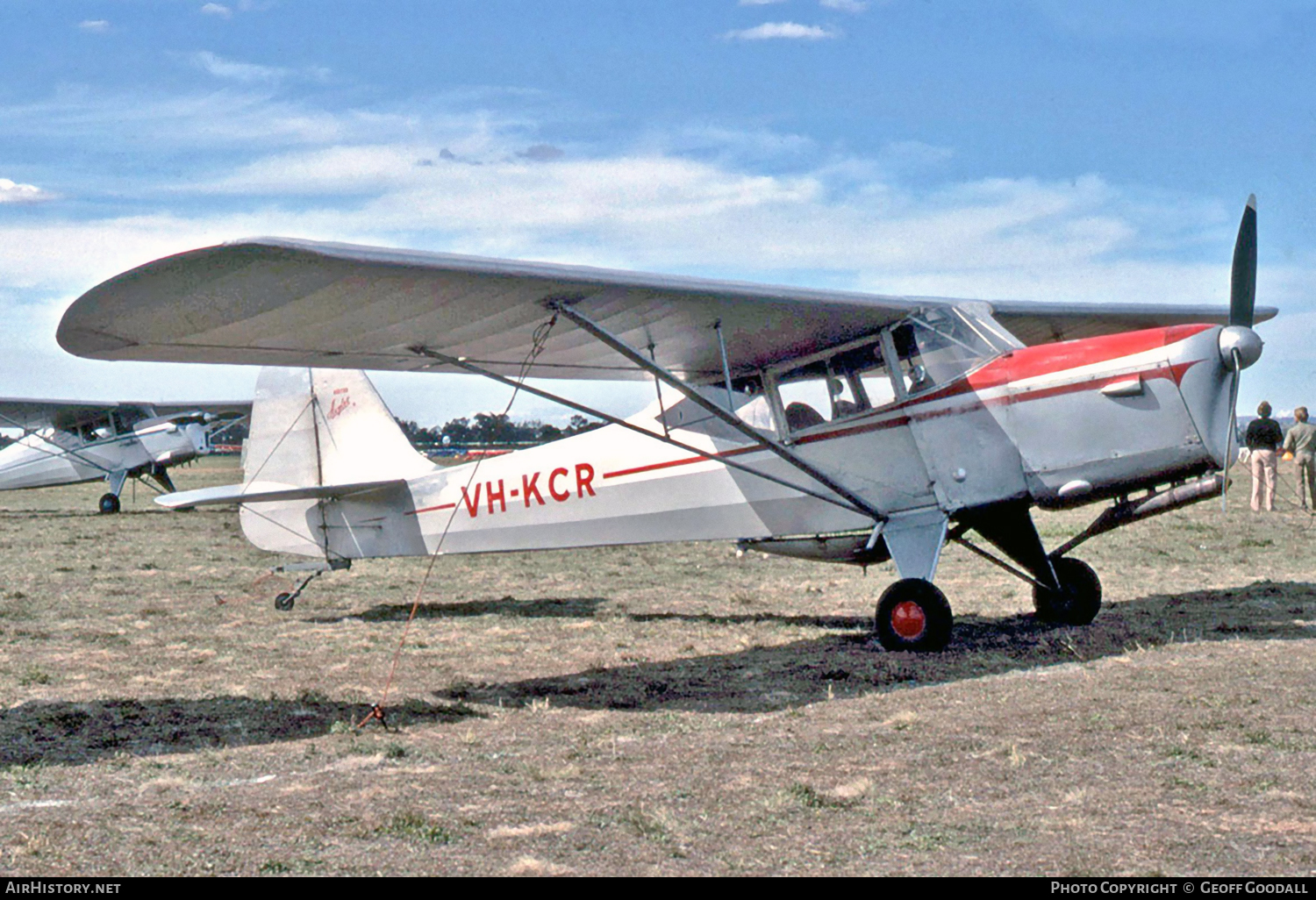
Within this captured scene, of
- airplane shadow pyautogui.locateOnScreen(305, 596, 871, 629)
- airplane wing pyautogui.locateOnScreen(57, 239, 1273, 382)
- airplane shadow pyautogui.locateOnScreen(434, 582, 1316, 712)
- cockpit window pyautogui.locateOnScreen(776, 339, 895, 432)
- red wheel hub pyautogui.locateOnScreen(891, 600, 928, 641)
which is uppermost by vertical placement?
airplane wing pyautogui.locateOnScreen(57, 239, 1273, 382)

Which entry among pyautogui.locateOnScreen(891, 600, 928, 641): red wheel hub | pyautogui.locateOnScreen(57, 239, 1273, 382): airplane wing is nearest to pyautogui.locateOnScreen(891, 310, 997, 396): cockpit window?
pyautogui.locateOnScreen(57, 239, 1273, 382): airplane wing

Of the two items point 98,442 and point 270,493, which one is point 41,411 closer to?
point 98,442

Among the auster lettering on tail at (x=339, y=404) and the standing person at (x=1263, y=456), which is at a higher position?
the auster lettering on tail at (x=339, y=404)

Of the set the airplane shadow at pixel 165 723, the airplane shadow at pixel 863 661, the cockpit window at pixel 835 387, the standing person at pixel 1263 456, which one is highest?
the cockpit window at pixel 835 387

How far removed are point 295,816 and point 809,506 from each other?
16.8 feet

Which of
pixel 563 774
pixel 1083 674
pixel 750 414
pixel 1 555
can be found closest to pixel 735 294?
pixel 750 414

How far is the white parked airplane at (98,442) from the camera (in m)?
29.6

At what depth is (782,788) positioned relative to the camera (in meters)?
4.42

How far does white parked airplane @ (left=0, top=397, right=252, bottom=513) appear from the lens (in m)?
29.6

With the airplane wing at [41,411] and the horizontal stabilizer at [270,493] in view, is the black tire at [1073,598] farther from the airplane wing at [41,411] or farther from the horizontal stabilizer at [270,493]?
the airplane wing at [41,411]

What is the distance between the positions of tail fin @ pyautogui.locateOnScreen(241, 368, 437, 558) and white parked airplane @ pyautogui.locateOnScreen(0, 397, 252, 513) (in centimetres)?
1991

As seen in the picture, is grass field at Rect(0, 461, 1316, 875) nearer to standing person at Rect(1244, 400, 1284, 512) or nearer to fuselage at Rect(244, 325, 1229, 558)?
fuselage at Rect(244, 325, 1229, 558)

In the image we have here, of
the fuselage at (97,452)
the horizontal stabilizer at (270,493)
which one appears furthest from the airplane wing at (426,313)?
the fuselage at (97,452)

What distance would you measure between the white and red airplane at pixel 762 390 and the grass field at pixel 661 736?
84 cm
